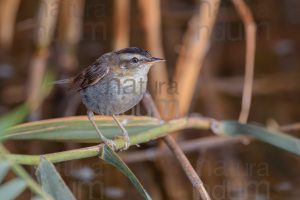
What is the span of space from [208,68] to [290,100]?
921 mm

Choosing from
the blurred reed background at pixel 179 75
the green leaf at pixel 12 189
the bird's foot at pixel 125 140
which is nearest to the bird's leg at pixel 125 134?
the bird's foot at pixel 125 140

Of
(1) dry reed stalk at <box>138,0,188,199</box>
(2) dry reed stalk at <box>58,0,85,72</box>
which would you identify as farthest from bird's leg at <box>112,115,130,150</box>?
(2) dry reed stalk at <box>58,0,85,72</box>

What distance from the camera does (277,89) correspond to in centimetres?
723

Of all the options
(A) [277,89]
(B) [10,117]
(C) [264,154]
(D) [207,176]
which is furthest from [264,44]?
(B) [10,117]

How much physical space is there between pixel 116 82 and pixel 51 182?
4.96 ft

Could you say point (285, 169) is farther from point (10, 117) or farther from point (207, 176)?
point (10, 117)

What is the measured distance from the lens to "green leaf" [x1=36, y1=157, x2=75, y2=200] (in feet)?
7.34

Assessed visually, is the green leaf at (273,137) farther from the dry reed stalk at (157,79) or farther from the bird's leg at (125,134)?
the dry reed stalk at (157,79)

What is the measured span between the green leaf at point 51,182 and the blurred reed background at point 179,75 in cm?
278

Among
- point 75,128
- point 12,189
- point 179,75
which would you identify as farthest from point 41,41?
point 12,189

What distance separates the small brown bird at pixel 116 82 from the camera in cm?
364

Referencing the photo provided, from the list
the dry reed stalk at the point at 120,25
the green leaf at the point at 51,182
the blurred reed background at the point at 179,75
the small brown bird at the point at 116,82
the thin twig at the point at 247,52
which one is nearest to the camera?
the green leaf at the point at 51,182

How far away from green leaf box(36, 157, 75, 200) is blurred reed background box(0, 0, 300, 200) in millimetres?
2776

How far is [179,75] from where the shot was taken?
5.89 meters
